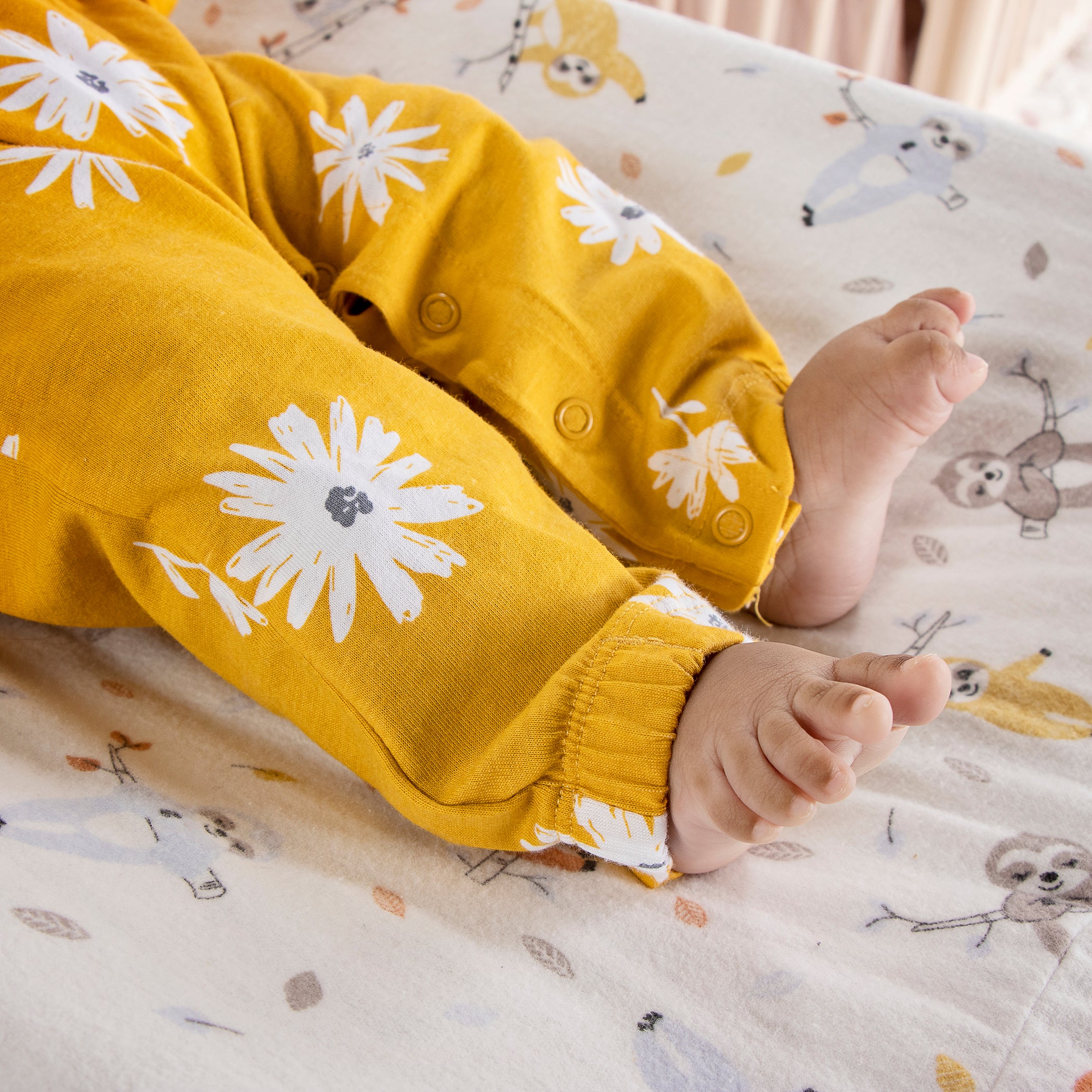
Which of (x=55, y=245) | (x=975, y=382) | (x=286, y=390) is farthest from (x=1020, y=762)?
(x=55, y=245)

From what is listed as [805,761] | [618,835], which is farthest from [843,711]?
[618,835]

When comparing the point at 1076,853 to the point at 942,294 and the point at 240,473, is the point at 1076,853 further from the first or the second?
the point at 240,473

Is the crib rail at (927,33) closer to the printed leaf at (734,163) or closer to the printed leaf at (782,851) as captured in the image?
the printed leaf at (734,163)

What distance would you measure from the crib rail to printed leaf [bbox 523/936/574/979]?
1435 mm

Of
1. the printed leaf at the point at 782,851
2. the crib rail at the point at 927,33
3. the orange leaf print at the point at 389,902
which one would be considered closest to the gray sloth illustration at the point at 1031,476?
the printed leaf at the point at 782,851

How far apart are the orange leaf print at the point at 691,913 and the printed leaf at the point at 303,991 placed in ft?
0.66

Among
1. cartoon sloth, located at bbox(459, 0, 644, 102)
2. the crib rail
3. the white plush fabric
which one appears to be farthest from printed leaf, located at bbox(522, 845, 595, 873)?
the crib rail

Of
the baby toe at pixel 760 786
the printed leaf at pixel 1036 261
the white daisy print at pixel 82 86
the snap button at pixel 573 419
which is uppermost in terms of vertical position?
the white daisy print at pixel 82 86

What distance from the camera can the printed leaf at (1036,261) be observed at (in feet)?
2.71

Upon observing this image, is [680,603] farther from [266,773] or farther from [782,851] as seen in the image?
[266,773]

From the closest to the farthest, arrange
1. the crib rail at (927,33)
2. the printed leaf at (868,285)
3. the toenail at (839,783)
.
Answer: the toenail at (839,783) → the printed leaf at (868,285) → the crib rail at (927,33)

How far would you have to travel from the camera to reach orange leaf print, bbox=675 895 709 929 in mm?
531

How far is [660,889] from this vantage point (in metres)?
0.55

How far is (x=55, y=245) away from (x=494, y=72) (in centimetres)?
53
